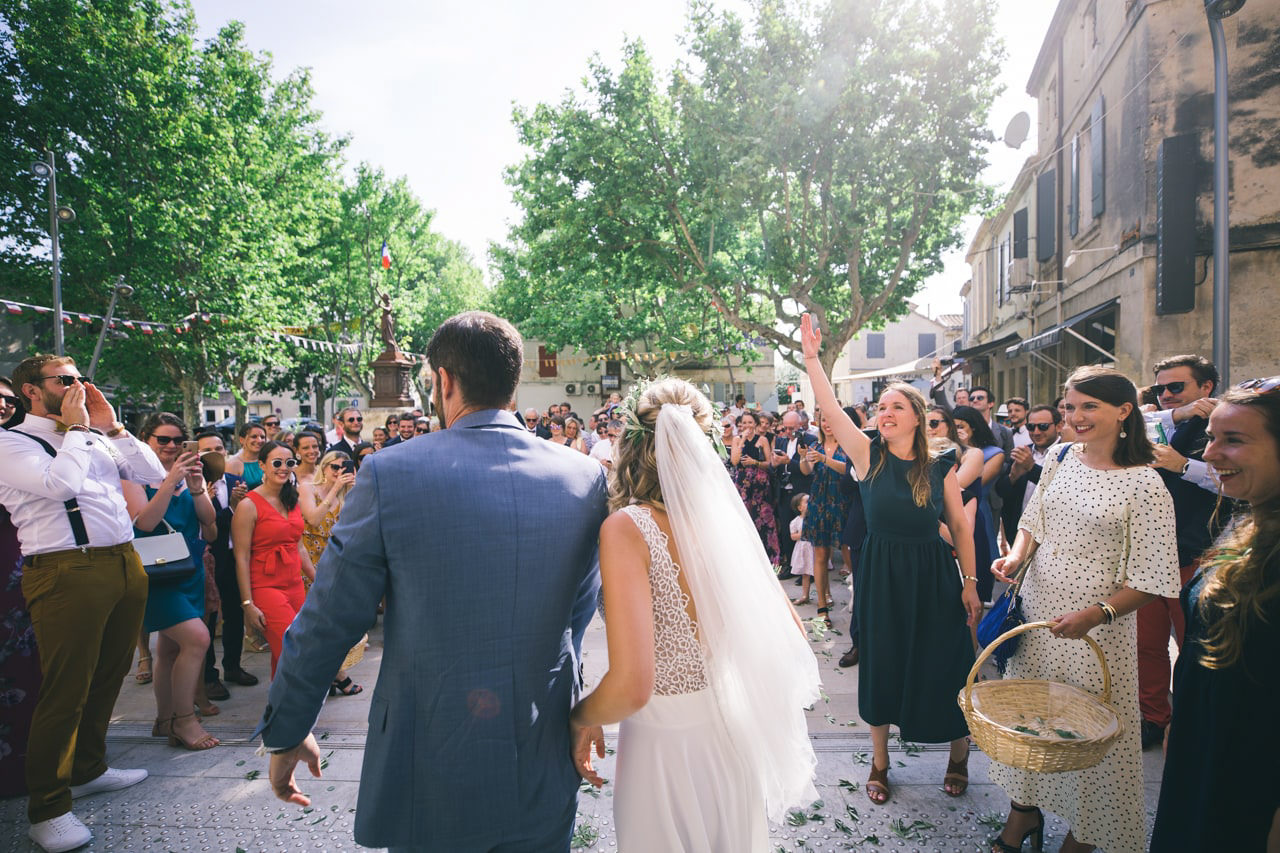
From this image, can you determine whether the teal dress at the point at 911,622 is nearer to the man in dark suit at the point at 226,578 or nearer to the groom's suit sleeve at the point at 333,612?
the groom's suit sleeve at the point at 333,612

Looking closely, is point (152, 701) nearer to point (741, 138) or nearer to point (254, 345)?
point (741, 138)

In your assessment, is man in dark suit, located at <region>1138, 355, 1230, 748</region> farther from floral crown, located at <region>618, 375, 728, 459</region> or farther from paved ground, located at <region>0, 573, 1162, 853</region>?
floral crown, located at <region>618, 375, 728, 459</region>

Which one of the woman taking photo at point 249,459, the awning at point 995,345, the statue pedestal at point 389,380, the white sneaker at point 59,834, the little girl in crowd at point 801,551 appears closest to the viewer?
the white sneaker at point 59,834

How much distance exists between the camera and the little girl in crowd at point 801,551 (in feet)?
23.1

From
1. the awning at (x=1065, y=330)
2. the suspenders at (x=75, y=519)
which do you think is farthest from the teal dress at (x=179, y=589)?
the awning at (x=1065, y=330)

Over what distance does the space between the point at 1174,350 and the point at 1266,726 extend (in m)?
11.0

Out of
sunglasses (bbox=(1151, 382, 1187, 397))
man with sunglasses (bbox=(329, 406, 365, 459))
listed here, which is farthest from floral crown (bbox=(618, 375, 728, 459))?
man with sunglasses (bbox=(329, 406, 365, 459))

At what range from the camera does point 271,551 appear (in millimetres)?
4328

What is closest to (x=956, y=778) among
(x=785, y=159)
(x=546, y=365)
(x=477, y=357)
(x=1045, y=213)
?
(x=477, y=357)

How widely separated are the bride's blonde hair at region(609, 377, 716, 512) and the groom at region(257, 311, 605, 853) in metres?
0.41

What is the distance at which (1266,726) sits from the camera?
1.63 m

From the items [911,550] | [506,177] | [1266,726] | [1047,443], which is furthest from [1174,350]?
[506,177]

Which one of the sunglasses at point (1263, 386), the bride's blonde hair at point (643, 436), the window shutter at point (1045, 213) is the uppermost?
the window shutter at point (1045, 213)

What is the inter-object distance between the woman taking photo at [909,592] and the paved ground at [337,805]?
0.16 metres
